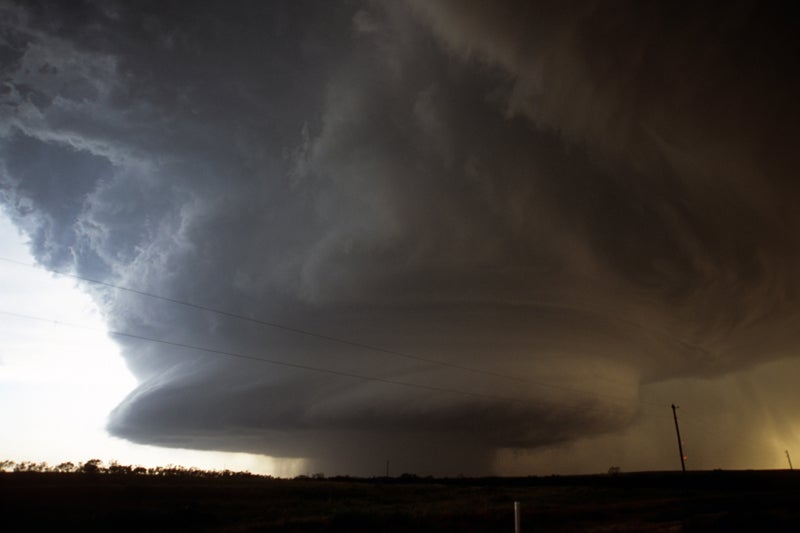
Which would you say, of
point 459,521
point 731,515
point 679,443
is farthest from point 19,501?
point 679,443

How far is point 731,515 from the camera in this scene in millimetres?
34312

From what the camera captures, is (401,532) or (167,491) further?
(167,491)

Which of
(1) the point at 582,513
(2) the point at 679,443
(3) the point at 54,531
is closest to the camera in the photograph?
(3) the point at 54,531

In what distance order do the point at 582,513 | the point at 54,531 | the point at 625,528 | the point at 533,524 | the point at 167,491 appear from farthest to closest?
1. the point at 167,491
2. the point at 582,513
3. the point at 533,524
4. the point at 54,531
5. the point at 625,528

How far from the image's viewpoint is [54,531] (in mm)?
29750

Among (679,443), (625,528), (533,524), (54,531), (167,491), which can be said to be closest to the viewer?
(625,528)

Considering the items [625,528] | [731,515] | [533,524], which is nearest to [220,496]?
[533,524]

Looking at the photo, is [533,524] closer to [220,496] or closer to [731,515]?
[731,515]

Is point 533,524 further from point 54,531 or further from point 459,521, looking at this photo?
point 54,531

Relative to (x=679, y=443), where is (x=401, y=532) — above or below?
below

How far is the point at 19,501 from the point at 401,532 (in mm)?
34183

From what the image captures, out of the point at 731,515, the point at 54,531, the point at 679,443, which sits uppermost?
the point at 679,443

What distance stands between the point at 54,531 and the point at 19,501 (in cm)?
1433

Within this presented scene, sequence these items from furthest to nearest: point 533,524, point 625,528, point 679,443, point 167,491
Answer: point 679,443 → point 167,491 → point 533,524 → point 625,528
